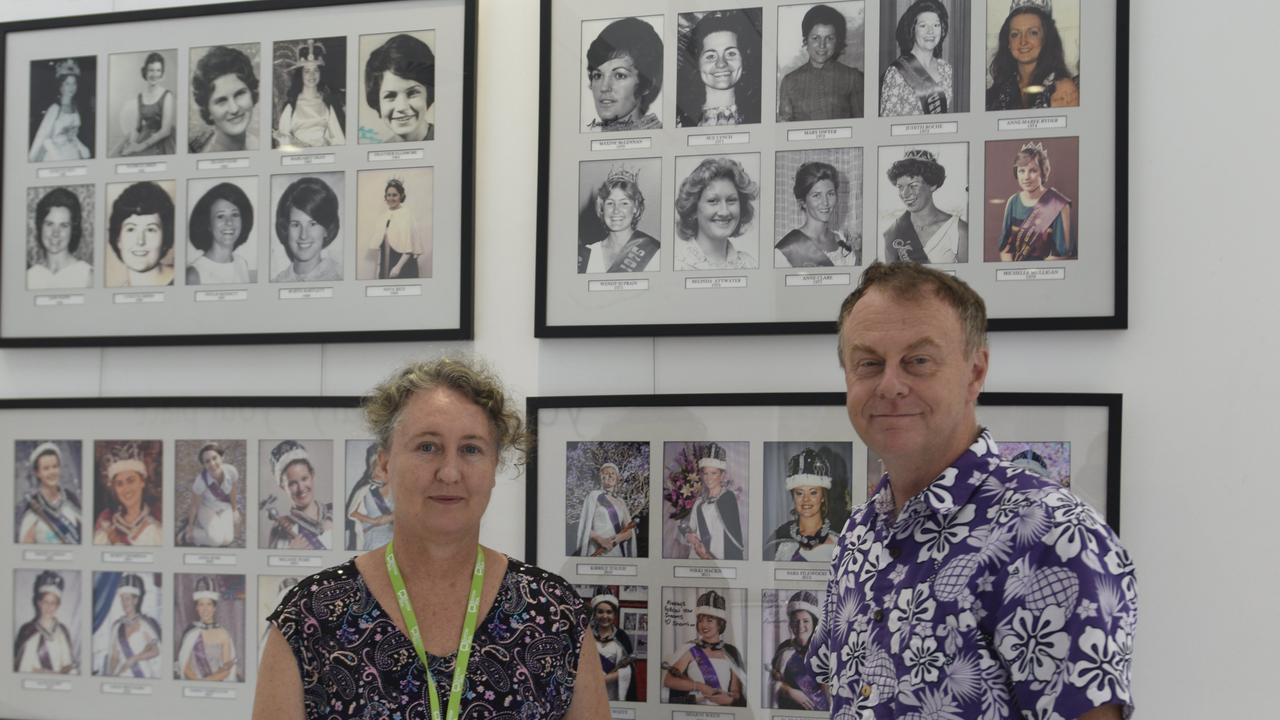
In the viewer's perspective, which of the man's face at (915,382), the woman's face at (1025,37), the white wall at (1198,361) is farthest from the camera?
the woman's face at (1025,37)

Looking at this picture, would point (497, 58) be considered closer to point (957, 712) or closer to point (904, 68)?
point (904, 68)

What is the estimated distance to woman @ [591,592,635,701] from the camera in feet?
6.75

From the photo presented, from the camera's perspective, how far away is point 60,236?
2344 mm

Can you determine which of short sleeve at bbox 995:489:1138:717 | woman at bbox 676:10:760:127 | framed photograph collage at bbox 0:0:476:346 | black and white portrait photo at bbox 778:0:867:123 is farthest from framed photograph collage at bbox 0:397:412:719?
short sleeve at bbox 995:489:1138:717

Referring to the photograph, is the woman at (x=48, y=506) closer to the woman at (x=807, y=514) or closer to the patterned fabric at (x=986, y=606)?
the woman at (x=807, y=514)

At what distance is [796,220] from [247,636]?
1361 mm

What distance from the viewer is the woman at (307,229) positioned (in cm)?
221

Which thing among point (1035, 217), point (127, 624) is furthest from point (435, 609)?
point (1035, 217)

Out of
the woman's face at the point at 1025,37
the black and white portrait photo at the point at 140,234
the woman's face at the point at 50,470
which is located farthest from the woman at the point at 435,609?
the woman's face at the point at 1025,37

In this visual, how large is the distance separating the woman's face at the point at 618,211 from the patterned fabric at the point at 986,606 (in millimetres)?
797

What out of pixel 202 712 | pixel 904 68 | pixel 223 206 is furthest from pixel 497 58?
pixel 202 712

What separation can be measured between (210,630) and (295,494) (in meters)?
0.33

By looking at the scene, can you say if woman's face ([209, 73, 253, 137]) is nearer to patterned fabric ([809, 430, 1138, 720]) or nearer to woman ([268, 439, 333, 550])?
woman ([268, 439, 333, 550])

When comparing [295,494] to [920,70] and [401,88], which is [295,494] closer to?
[401,88]
